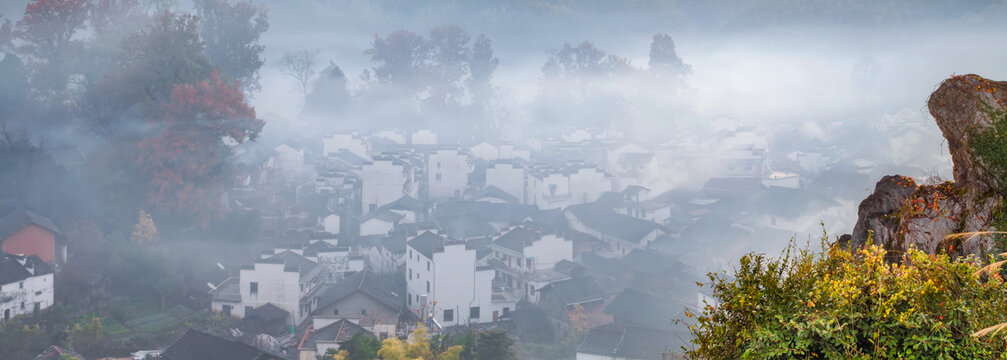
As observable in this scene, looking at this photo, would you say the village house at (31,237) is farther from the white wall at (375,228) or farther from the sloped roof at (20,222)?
the white wall at (375,228)

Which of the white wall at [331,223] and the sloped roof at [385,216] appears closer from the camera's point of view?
the sloped roof at [385,216]

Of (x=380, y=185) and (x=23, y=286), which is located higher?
(x=380, y=185)

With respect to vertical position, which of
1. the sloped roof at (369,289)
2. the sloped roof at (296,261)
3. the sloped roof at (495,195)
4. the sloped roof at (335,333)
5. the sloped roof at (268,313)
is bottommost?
the sloped roof at (268,313)

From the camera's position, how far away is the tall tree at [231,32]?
17.3 meters

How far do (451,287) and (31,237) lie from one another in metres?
7.35

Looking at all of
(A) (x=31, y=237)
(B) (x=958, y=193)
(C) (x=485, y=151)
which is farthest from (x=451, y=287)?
(C) (x=485, y=151)

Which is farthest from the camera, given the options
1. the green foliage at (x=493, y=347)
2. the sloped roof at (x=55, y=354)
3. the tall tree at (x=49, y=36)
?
the tall tree at (x=49, y=36)

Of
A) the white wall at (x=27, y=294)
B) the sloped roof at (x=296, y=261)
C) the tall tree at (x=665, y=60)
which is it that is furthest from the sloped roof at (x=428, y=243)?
the tall tree at (x=665, y=60)

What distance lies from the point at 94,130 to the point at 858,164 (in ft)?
68.9

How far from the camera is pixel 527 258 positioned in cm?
1346

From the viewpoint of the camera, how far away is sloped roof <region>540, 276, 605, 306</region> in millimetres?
11977

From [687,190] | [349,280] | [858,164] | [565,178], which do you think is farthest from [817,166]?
[349,280]

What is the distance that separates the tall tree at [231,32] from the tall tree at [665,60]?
57.5ft

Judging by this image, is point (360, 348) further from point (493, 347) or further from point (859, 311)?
point (859, 311)
